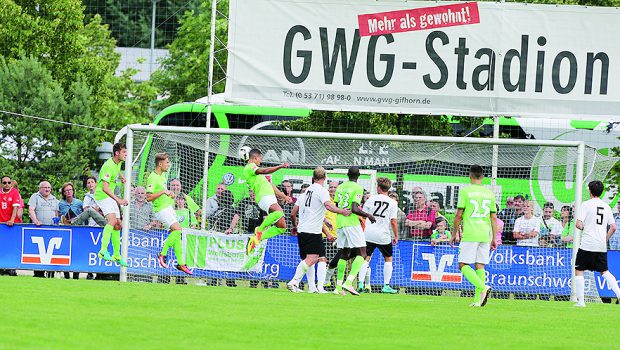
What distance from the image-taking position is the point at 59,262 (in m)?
23.7

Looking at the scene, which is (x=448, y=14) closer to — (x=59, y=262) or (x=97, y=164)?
(x=59, y=262)

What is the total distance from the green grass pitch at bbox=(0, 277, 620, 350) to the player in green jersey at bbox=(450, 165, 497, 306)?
61 centimetres

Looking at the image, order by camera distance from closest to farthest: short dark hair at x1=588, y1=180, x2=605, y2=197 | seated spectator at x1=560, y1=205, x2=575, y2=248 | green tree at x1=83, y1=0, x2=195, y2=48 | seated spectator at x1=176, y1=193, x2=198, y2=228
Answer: short dark hair at x1=588, y1=180, x2=605, y2=197 < seated spectator at x1=176, y1=193, x2=198, y2=228 < seated spectator at x1=560, y1=205, x2=575, y2=248 < green tree at x1=83, y1=0, x2=195, y2=48

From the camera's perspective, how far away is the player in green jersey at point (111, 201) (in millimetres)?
21469

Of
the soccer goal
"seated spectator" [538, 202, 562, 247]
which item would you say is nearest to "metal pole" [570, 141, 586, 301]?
the soccer goal

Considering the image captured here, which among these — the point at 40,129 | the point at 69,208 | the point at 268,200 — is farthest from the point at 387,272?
the point at 40,129

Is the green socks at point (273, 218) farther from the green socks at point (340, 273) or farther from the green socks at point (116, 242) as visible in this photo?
the green socks at point (116, 242)

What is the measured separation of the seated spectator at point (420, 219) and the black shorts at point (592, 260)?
4958 mm

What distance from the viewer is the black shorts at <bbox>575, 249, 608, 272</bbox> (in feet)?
64.3

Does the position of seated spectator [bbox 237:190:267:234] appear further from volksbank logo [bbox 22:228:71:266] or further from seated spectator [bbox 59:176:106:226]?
volksbank logo [bbox 22:228:71:266]

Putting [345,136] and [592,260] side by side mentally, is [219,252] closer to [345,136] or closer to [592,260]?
[345,136]

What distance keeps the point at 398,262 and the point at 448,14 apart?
196 inches

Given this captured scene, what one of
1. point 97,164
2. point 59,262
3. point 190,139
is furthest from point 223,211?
point 97,164

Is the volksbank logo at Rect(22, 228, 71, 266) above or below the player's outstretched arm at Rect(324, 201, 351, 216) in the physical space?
below
